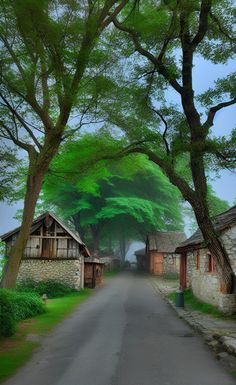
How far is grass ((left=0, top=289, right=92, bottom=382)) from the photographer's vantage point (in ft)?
36.6

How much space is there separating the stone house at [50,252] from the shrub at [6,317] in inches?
706

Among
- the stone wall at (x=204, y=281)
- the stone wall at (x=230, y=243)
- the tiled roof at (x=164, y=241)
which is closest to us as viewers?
the stone wall at (x=230, y=243)

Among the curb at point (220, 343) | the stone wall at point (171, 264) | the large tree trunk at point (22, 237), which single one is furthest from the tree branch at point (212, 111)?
the stone wall at point (171, 264)

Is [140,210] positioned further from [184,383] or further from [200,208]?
[184,383]

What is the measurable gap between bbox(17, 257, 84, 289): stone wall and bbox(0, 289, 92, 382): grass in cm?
740

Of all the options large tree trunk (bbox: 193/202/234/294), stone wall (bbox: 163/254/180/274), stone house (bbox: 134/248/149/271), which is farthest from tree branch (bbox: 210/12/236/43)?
stone house (bbox: 134/248/149/271)

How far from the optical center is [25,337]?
49.5 ft

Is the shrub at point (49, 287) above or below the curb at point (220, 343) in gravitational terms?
above

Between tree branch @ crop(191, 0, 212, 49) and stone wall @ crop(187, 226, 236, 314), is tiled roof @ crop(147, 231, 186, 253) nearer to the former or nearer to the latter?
stone wall @ crop(187, 226, 236, 314)

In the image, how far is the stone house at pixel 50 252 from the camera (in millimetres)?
33438

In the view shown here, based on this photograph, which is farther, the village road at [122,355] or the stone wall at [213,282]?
the stone wall at [213,282]

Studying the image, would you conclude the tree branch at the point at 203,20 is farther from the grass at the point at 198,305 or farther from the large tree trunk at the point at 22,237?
the grass at the point at 198,305

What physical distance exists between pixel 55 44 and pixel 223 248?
11115 mm

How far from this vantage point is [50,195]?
5453 centimetres
